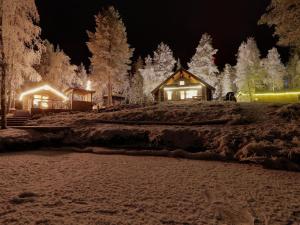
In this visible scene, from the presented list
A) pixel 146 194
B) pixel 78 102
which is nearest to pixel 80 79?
pixel 78 102

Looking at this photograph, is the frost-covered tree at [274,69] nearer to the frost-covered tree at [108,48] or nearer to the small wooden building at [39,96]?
the frost-covered tree at [108,48]

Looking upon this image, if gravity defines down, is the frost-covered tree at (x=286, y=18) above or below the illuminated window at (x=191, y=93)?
above

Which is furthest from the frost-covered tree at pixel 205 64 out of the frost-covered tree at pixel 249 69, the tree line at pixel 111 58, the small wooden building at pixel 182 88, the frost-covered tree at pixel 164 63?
the frost-covered tree at pixel 249 69

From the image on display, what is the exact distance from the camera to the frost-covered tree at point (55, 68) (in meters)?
36.3

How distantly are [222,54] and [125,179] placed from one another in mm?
71822

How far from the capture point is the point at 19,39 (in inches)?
605

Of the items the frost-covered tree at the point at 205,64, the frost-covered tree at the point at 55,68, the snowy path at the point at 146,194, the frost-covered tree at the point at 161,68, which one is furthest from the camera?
the frost-covered tree at the point at 161,68

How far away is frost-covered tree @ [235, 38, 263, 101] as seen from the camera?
38.6 meters

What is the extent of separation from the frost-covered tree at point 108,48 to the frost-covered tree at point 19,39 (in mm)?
12776

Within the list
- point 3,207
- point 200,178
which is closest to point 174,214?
point 200,178

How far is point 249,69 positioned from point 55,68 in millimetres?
37321

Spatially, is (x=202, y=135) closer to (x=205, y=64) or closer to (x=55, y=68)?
(x=205, y=64)

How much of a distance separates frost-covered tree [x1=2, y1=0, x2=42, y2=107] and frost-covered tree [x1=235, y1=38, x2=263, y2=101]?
3599cm

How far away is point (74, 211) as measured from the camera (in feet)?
12.2
